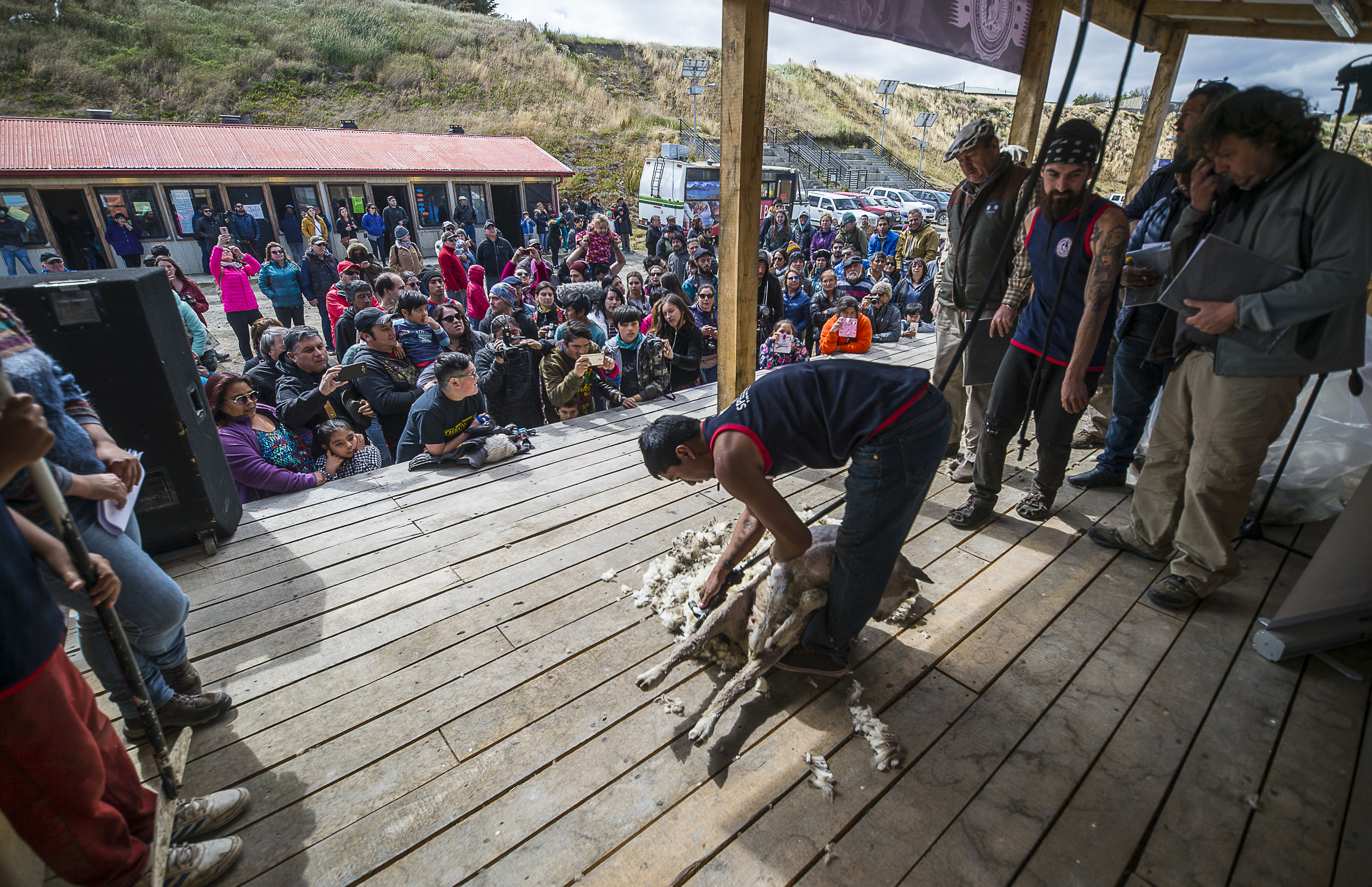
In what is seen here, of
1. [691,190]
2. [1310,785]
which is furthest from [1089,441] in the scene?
[691,190]

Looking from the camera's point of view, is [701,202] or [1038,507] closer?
[1038,507]

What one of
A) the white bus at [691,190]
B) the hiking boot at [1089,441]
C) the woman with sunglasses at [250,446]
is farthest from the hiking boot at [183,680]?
the white bus at [691,190]

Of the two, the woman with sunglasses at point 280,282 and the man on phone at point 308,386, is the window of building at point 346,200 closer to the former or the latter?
A: the woman with sunglasses at point 280,282

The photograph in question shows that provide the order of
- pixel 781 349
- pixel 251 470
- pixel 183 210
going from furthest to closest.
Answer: pixel 183 210 → pixel 781 349 → pixel 251 470

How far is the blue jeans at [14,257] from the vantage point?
37.4 feet

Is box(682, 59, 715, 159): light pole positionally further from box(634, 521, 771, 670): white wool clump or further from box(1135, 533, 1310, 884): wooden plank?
box(1135, 533, 1310, 884): wooden plank

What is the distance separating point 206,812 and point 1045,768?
7.94ft

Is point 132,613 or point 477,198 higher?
point 477,198

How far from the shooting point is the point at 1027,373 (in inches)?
116

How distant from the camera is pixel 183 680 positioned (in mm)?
2061

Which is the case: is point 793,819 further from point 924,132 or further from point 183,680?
point 924,132

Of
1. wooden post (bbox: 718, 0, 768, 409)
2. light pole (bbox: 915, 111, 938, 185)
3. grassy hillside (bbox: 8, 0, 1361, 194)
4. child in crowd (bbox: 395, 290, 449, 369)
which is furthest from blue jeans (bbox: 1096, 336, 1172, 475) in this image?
light pole (bbox: 915, 111, 938, 185)

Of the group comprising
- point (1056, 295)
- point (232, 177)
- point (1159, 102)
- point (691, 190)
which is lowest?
point (1056, 295)

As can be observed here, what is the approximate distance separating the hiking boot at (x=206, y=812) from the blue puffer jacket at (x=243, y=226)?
15708 mm
